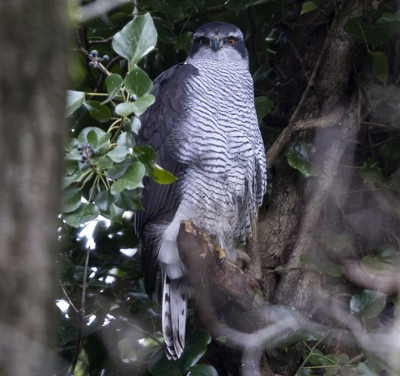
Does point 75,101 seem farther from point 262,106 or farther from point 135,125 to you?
point 262,106

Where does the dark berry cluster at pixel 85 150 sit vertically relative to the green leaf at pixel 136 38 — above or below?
below

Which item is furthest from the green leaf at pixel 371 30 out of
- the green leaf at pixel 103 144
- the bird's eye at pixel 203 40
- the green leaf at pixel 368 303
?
the green leaf at pixel 103 144

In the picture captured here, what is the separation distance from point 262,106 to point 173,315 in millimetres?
1430

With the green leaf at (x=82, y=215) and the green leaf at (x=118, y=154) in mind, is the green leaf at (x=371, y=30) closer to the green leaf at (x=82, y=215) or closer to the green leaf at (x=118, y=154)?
the green leaf at (x=118, y=154)

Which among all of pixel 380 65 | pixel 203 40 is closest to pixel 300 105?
pixel 380 65

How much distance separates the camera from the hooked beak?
4.22m

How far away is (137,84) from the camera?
99.8 inches

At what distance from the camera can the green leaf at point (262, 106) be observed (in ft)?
13.4

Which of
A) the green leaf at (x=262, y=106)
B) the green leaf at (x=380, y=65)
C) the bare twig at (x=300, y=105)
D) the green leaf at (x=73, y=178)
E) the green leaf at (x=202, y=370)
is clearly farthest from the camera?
the green leaf at (x=262, y=106)

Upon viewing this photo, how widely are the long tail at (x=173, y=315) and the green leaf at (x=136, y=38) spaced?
64.9 inches

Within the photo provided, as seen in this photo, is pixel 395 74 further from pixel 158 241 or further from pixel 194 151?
pixel 158 241

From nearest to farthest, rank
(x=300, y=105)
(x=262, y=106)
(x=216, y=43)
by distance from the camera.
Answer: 1. (x=300, y=105)
2. (x=262, y=106)
3. (x=216, y=43)

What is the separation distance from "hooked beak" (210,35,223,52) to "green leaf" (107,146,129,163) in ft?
6.48

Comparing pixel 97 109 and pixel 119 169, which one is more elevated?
pixel 97 109
